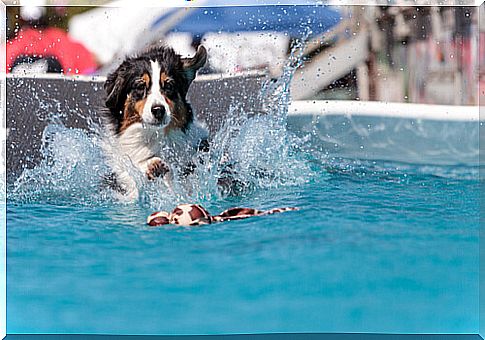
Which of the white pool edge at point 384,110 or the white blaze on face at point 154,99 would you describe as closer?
the white blaze on face at point 154,99

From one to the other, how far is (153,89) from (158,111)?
0.11 m

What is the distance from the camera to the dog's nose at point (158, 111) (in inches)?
197

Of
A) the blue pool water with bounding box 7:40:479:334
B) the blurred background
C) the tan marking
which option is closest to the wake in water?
the blue pool water with bounding box 7:40:479:334

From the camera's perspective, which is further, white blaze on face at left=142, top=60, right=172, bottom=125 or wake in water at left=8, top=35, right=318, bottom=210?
wake in water at left=8, top=35, right=318, bottom=210

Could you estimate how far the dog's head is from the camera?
16.4 ft

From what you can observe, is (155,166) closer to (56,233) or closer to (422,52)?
(56,233)

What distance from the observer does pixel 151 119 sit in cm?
503

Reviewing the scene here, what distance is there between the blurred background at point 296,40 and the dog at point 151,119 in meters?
0.08

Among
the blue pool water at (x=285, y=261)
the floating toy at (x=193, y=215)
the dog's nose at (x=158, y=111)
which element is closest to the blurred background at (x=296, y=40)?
the dog's nose at (x=158, y=111)

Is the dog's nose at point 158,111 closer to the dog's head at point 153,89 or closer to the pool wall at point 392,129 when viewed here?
the dog's head at point 153,89

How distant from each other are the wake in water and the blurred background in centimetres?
22

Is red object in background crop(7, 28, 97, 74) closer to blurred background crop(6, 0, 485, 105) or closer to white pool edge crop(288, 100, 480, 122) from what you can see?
blurred background crop(6, 0, 485, 105)

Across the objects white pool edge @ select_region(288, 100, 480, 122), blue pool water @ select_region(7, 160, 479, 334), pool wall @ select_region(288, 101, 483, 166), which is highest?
white pool edge @ select_region(288, 100, 480, 122)

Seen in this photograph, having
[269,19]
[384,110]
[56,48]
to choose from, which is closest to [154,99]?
[56,48]
